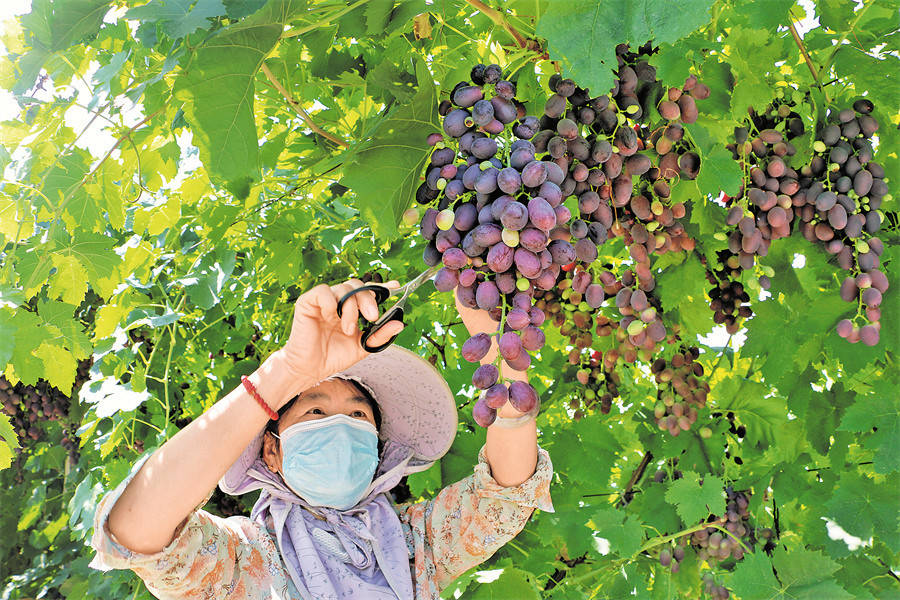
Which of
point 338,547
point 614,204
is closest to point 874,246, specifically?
point 614,204

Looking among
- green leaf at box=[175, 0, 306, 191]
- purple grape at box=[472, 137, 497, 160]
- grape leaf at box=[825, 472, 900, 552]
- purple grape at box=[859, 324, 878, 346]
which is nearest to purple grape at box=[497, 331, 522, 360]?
purple grape at box=[472, 137, 497, 160]

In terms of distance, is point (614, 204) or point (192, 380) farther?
point (192, 380)

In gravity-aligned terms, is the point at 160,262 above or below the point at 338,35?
below

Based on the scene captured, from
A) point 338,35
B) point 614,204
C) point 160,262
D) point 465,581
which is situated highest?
point 338,35

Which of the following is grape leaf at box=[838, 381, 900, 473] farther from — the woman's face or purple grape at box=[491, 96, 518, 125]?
the woman's face

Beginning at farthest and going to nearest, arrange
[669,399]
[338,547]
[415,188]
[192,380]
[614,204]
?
[192,380] < [669,399] < [338,547] < [415,188] < [614,204]

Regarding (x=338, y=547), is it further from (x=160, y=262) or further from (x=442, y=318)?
(x=160, y=262)

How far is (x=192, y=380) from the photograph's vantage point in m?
4.00

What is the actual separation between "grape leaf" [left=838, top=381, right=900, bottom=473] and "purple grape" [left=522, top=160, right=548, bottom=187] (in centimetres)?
103

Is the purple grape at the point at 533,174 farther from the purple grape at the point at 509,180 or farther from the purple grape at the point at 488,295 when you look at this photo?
the purple grape at the point at 488,295

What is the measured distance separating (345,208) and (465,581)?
190 cm

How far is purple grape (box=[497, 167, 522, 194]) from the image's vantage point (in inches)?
46.3

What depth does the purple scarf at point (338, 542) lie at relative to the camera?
2.18m

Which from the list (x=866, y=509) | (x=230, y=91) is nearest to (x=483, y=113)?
(x=230, y=91)
